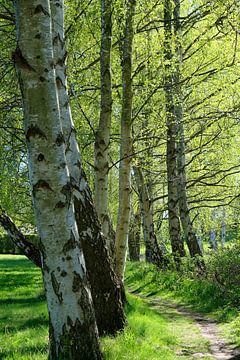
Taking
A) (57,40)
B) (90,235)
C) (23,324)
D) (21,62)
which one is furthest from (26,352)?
(57,40)

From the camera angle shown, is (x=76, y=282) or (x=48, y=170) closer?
(x=48, y=170)

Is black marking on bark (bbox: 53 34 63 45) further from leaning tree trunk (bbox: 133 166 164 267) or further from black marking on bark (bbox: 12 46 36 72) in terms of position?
leaning tree trunk (bbox: 133 166 164 267)

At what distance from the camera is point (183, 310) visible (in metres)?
11.5

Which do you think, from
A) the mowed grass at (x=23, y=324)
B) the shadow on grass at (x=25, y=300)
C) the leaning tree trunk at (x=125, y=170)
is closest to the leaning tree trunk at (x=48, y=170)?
the mowed grass at (x=23, y=324)

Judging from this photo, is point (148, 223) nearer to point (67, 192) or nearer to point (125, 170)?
point (125, 170)

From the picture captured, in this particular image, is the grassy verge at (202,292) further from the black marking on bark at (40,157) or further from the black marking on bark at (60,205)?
the black marking on bark at (40,157)

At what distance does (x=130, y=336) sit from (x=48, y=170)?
3.42 m

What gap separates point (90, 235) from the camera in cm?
728

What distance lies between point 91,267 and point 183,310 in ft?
16.3

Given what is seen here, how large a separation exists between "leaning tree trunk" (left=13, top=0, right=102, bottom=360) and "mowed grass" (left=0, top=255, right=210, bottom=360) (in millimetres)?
1407

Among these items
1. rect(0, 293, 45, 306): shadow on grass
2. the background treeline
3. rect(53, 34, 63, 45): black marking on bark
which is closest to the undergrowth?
the background treeline

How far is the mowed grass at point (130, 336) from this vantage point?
21.3ft

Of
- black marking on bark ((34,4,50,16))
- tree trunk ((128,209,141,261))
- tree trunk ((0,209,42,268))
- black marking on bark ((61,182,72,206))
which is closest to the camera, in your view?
black marking on bark ((34,4,50,16))

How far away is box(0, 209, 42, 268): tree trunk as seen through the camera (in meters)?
8.46
